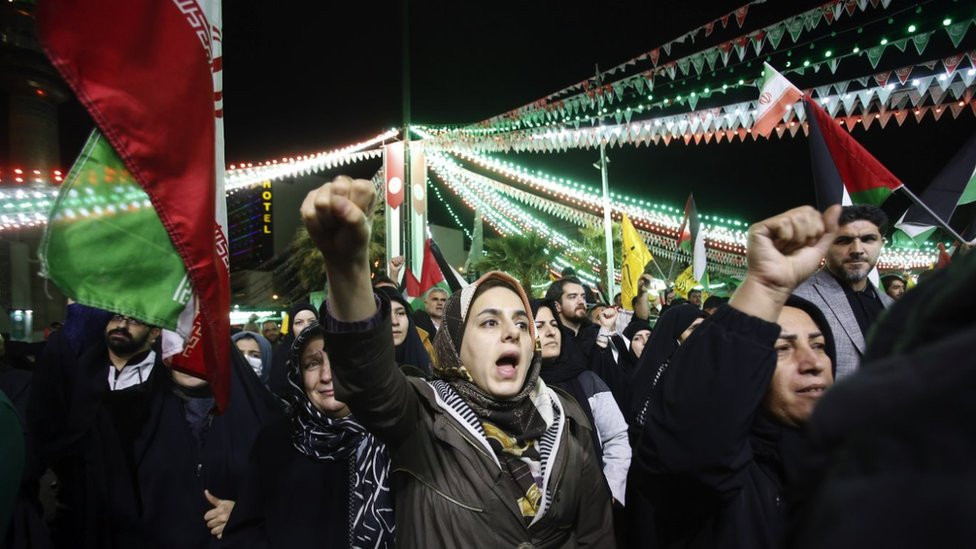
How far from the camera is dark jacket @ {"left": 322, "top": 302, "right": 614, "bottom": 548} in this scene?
5.46 feet

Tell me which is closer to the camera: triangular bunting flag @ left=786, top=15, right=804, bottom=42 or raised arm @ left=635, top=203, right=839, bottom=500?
raised arm @ left=635, top=203, right=839, bottom=500

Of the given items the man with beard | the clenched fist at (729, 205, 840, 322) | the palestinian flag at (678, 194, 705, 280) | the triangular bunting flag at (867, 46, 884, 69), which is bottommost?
the man with beard

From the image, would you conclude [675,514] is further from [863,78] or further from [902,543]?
[863,78]

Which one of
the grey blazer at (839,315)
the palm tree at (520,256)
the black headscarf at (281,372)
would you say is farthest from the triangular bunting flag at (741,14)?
the palm tree at (520,256)

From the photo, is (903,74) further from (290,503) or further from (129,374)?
(129,374)

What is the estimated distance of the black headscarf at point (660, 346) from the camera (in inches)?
134

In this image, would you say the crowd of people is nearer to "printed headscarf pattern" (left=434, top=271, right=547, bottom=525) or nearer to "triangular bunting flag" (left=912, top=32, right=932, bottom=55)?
"printed headscarf pattern" (left=434, top=271, right=547, bottom=525)

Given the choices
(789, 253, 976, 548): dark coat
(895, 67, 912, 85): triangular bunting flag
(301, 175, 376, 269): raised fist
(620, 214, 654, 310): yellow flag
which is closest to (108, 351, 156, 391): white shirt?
(301, 175, 376, 269): raised fist

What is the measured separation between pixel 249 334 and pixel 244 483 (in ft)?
10.2

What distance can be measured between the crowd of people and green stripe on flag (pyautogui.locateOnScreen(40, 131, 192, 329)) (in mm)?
424

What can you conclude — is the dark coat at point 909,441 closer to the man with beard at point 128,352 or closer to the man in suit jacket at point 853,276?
the man in suit jacket at point 853,276

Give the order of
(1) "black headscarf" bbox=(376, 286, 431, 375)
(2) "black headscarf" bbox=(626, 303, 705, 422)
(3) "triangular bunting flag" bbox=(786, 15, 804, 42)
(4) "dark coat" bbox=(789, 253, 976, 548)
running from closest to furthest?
(4) "dark coat" bbox=(789, 253, 976, 548) < (2) "black headscarf" bbox=(626, 303, 705, 422) < (1) "black headscarf" bbox=(376, 286, 431, 375) < (3) "triangular bunting flag" bbox=(786, 15, 804, 42)

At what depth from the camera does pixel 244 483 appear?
2.53m

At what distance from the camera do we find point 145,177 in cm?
184
